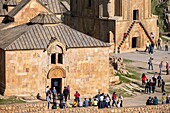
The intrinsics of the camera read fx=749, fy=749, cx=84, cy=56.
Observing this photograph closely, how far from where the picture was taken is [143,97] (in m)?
51.7

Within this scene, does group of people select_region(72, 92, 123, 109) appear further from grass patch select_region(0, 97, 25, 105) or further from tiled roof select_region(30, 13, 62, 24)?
tiled roof select_region(30, 13, 62, 24)

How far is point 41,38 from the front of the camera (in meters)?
49.8

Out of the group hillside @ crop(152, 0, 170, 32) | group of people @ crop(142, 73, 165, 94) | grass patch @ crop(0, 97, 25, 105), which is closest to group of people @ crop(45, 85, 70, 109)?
grass patch @ crop(0, 97, 25, 105)

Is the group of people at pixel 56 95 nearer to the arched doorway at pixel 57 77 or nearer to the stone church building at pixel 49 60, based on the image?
the arched doorway at pixel 57 77

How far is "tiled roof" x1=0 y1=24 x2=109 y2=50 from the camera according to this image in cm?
4884

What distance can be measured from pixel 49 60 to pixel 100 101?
5.26m

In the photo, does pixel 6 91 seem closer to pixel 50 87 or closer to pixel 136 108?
pixel 50 87

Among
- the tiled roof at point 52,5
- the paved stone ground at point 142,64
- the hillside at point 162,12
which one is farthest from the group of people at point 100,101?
the hillside at point 162,12

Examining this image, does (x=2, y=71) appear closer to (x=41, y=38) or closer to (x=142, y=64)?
(x=41, y=38)

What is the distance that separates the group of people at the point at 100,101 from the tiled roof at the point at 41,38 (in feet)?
12.6

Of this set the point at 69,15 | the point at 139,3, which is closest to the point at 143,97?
the point at 139,3

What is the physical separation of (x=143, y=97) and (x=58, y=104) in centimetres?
708

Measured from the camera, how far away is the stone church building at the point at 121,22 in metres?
70.2

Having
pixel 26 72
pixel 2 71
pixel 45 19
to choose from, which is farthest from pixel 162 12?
pixel 2 71
